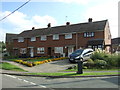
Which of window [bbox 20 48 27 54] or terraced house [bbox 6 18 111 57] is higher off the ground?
terraced house [bbox 6 18 111 57]

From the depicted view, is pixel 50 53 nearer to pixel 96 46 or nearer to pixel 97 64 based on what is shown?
pixel 96 46

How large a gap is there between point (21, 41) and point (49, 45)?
10.4 meters

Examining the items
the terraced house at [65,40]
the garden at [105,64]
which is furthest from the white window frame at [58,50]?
the garden at [105,64]

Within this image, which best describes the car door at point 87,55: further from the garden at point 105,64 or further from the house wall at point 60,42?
the house wall at point 60,42

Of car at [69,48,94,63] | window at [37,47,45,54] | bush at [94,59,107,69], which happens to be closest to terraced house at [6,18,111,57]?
window at [37,47,45,54]

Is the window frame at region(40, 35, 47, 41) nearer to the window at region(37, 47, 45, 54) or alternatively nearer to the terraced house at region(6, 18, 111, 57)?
the terraced house at region(6, 18, 111, 57)

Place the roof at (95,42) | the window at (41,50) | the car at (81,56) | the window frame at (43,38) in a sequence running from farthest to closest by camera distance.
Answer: the window at (41,50)
the window frame at (43,38)
the roof at (95,42)
the car at (81,56)

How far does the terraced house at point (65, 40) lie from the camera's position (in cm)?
3106

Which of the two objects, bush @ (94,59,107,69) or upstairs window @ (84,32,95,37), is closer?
bush @ (94,59,107,69)

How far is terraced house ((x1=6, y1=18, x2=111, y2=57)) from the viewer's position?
31.1 metres

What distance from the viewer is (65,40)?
116 ft

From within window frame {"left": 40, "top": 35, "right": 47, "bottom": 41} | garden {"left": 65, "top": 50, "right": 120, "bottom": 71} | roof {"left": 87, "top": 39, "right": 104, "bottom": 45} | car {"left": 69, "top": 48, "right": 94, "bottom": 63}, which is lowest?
garden {"left": 65, "top": 50, "right": 120, "bottom": 71}

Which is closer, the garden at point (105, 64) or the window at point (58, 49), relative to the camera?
the garden at point (105, 64)

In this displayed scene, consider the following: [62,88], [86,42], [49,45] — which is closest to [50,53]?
[49,45]
